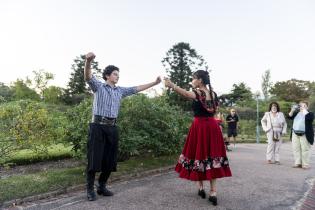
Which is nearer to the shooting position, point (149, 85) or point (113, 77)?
point (113, 77)

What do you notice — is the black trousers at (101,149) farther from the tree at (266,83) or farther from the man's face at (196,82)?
the tree at (266,83)

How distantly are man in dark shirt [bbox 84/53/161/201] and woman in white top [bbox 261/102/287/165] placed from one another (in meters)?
6.80

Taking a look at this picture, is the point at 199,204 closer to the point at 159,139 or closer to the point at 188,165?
the point at 188,165

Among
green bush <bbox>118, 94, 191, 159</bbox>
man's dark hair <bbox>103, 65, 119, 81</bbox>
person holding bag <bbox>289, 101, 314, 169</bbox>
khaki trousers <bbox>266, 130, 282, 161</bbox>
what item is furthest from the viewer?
khaki trousers <bbox>266, 130, 282, 161</bbox>

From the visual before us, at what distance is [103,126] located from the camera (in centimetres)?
553

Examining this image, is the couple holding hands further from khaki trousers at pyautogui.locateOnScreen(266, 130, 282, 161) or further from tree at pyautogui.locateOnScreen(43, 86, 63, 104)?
tree at pyautogui.locateOnScreen(43, 86, 63, 104)

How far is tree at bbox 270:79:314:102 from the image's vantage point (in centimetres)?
4733

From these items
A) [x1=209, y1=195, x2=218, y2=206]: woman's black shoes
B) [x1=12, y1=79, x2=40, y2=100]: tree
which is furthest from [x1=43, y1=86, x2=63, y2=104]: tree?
[x1=209, y1=195, x2=218, y2=206]: woman's black shoes

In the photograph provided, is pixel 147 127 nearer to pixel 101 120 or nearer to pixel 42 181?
pixel 42 181

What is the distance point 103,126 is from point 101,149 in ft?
1.15

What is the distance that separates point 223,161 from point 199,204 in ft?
2.47

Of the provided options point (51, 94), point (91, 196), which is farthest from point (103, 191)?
point (51, 94)

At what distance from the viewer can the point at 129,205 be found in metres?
5.43

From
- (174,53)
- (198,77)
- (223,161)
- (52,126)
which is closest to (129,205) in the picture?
(223,161)
